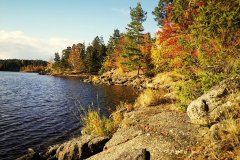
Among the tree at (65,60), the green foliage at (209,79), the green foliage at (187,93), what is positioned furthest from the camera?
the tree at (65,60)

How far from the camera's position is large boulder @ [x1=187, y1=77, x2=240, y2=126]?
25.1 feet

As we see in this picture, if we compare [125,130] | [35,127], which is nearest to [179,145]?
[125,130]

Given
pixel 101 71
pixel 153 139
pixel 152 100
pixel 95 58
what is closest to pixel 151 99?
pixel 152 100

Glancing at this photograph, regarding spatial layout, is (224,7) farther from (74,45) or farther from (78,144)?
(74,45)

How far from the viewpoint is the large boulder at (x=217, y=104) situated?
765 cm

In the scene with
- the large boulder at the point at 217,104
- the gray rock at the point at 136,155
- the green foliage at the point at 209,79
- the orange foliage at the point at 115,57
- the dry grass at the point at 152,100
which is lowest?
the gray rock at the point at 136,155

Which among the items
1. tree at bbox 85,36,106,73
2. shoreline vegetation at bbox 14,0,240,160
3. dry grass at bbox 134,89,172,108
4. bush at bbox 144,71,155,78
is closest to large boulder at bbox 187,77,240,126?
shoreline vegetation at bbox 14,0,240,160

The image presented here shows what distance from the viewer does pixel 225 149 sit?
6.36 meters

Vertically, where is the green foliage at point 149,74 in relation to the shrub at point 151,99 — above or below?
above

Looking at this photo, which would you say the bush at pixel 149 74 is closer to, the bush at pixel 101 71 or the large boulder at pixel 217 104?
the bush at pixel 101 71

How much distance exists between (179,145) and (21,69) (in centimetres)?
17703

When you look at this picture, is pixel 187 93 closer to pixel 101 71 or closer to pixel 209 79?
pixel 209 79

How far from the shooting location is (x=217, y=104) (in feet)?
26.2

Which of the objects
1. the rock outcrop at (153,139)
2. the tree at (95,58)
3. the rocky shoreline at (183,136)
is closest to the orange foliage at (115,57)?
the tree at (95,58)
